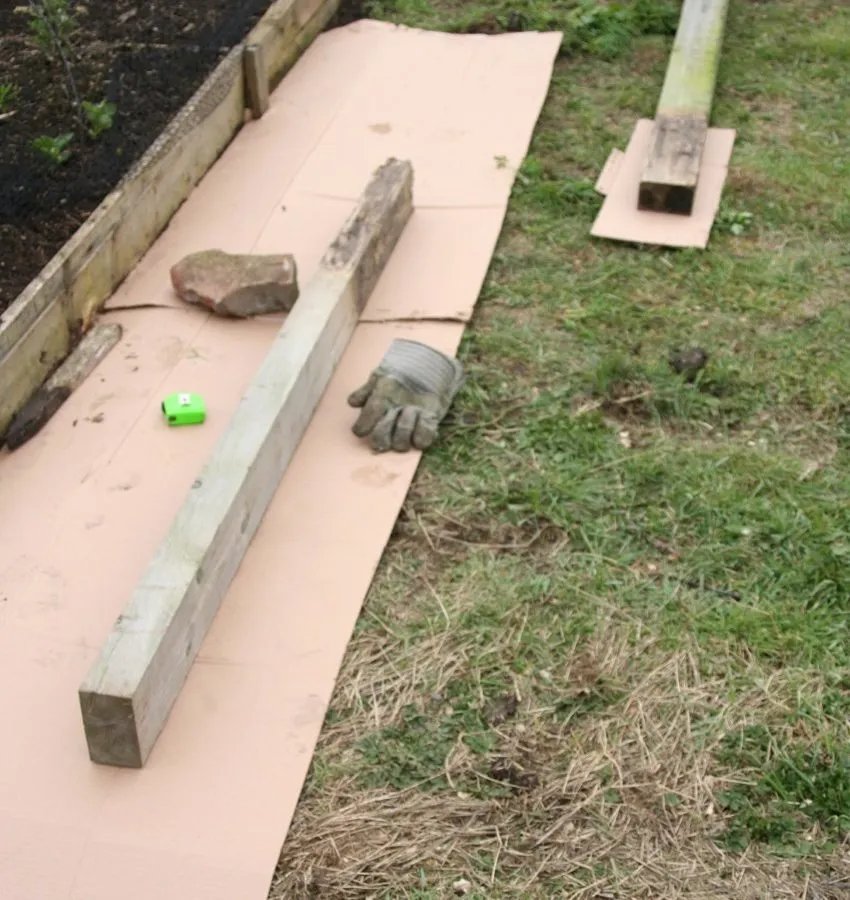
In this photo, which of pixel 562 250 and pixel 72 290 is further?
pixel 562 250

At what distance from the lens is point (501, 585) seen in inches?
120

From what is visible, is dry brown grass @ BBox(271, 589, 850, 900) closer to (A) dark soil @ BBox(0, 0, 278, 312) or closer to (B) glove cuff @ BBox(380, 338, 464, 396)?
(B) glove cuff @ BBox(380, 338, 464, 396)

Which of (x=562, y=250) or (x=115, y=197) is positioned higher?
(x=115, y=197)

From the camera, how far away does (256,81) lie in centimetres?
516

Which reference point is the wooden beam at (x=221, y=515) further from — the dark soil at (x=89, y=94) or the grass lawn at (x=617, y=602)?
the dark soil at (x=89, y=94)

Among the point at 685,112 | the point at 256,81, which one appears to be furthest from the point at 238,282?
the point at 685,112

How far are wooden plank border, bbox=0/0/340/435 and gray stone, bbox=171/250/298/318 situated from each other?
0.88ft

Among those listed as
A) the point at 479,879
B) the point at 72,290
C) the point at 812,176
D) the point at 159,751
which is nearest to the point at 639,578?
the point at 479,879

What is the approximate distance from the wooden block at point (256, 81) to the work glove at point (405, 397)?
2.03 m

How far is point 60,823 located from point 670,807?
128 cm

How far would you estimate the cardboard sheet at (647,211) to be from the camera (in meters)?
4.40

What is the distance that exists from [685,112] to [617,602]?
2657mm

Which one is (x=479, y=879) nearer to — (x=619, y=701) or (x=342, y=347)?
(x=619, y=701)

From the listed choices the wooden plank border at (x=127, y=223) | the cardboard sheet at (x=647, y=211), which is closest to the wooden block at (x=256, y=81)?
the wooden plank border at (x=127, y=223)
